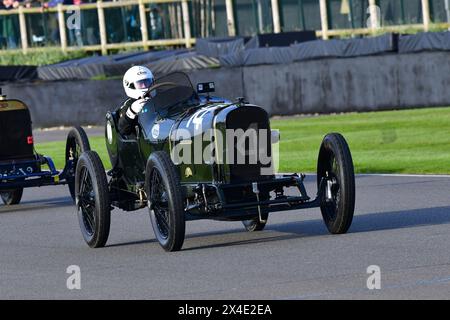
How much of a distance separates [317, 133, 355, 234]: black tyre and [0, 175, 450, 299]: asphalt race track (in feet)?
0.53

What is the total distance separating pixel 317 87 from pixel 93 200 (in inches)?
626

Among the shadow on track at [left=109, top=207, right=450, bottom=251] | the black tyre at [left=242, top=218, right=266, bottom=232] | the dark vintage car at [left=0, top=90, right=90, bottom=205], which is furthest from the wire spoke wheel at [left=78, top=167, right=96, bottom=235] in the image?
the dark vintage car at [left=0, top=90, right=90, bottom=205]

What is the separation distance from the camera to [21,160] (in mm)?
16594

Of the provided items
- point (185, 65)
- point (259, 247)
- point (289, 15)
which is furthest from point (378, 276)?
point (289, 15)

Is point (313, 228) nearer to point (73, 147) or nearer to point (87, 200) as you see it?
point (87, 200)

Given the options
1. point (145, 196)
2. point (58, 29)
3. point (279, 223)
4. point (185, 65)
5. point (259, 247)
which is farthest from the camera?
point (58, 29)

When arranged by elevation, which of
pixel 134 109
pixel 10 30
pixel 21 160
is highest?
pixel 10 30

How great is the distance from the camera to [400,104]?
2667 cm

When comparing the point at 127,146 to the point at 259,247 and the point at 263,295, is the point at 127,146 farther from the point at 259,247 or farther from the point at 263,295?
the point at 263,295

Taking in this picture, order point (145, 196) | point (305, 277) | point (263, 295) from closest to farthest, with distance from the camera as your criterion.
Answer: point (263, 295) < point (305, 277) < point (145, 196)

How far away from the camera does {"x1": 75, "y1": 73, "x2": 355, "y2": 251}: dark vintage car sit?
35.8 feet

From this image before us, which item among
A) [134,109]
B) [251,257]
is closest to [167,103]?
[134,109]

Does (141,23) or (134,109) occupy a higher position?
(141,23)

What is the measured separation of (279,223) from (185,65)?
1884cm
